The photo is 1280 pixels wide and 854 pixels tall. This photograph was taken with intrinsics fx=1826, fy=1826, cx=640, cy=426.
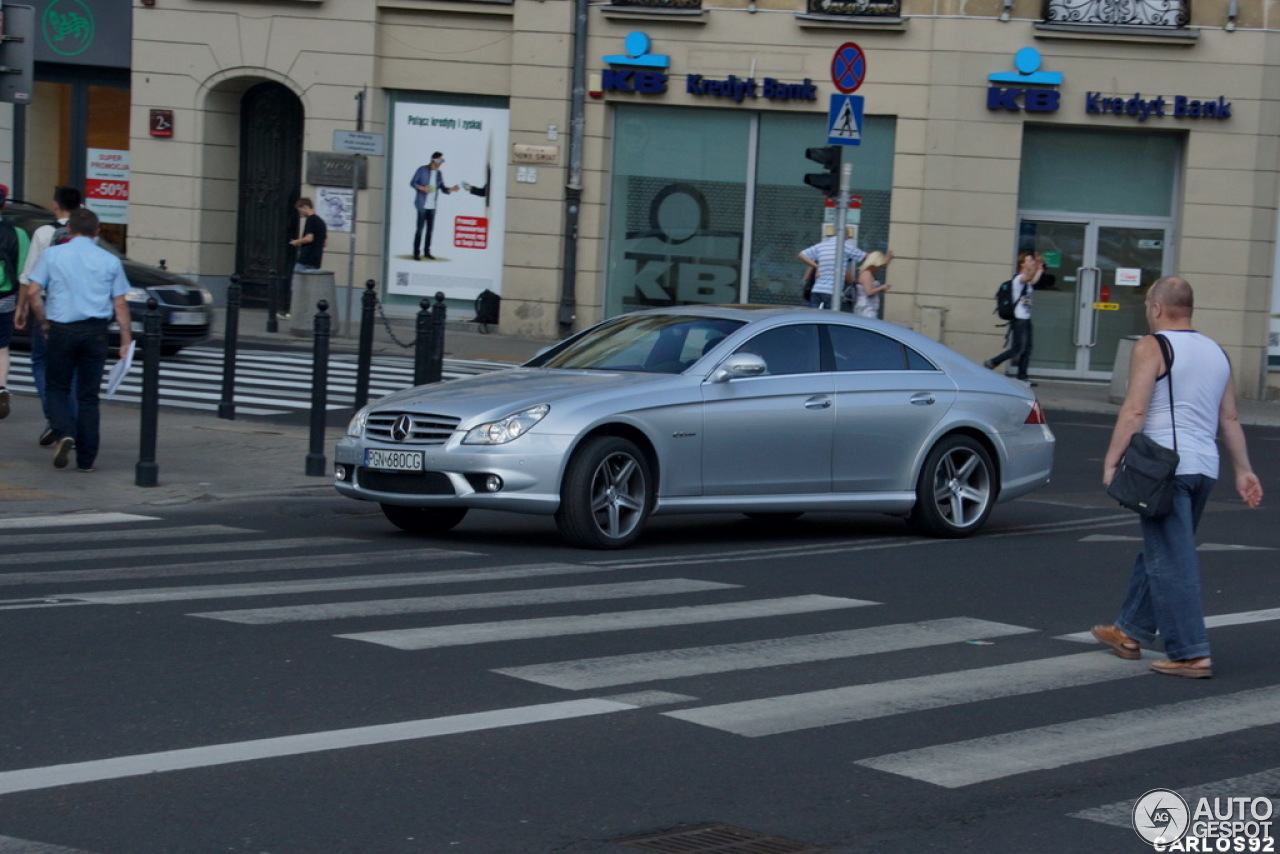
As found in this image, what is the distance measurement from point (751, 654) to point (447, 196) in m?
23.3

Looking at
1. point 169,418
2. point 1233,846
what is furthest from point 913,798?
point 169,418

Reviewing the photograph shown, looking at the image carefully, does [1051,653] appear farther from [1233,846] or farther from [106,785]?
[106,785]

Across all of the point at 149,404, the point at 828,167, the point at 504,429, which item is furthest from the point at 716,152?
the point at 504,429

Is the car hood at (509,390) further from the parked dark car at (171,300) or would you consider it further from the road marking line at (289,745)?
the parked dark car at (171,300)

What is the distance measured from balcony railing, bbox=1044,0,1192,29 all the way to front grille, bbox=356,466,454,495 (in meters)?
19.4

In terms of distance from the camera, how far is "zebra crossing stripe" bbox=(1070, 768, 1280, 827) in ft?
18.1

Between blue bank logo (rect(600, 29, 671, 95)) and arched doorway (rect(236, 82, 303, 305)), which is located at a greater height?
blue bank logo (rect(600, 29, 671, 95))

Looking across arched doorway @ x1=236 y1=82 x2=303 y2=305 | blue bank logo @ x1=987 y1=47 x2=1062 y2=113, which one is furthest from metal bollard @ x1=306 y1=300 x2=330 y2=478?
arched doorway @ x1=236 y1=82 x2=303 y2=305

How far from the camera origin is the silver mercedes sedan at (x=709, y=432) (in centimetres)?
1078

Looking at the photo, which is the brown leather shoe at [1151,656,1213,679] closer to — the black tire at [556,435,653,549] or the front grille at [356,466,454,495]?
the black tire at [556,435,653,549]

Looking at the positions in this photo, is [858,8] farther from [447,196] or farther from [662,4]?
[447,196]

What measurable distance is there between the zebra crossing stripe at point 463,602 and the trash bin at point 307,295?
17460 mm

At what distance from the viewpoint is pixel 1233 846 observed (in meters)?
5.25

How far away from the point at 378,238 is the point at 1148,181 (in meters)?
12.4
